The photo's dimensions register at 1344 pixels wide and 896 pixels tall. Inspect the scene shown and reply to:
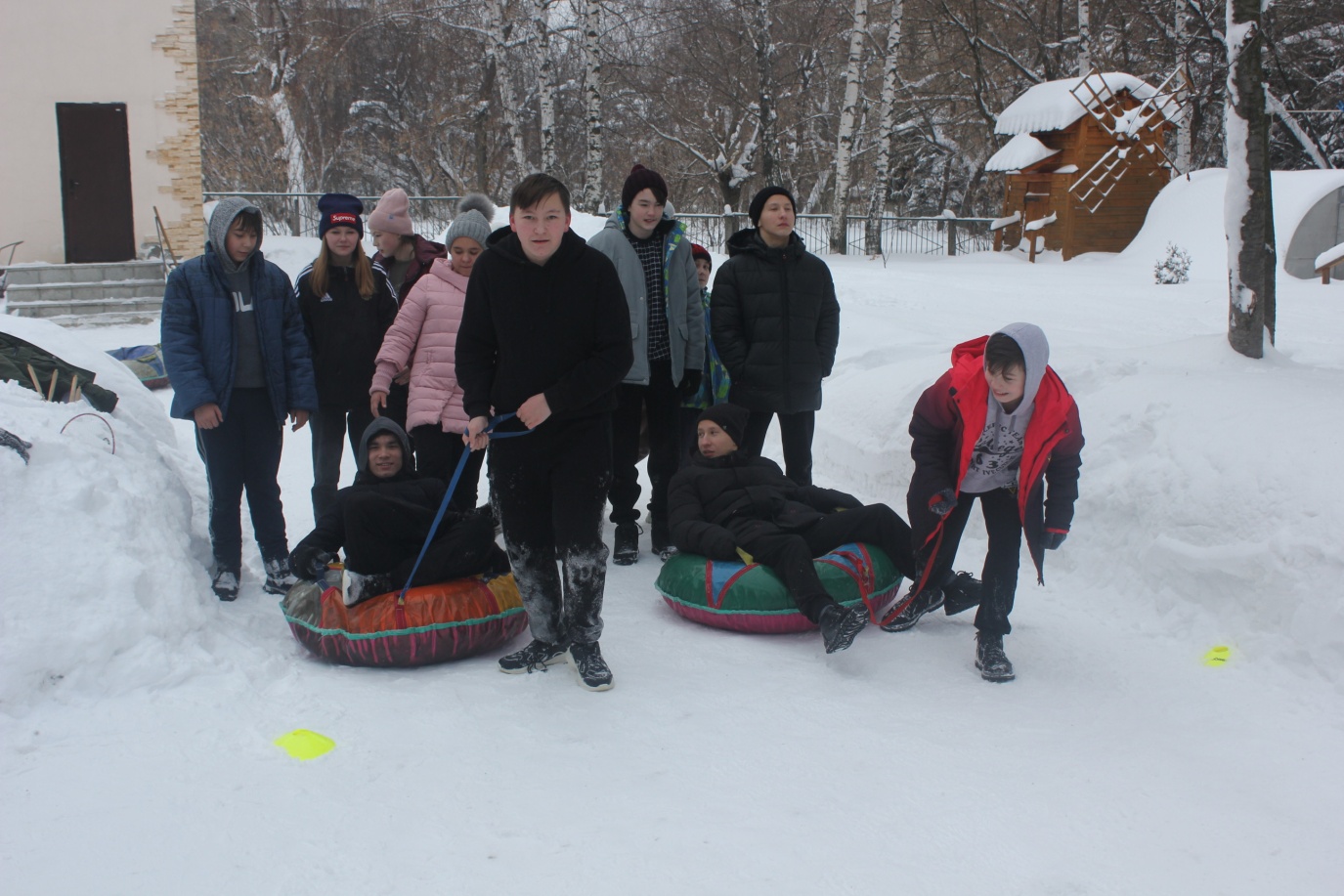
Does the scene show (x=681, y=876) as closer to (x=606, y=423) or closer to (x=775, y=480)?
(x=606, y=423)

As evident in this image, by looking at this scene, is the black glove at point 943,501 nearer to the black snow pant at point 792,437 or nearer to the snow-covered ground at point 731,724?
the snow-covered ground at point 731,724

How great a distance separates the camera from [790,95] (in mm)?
26609

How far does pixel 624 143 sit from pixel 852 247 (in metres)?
9.43

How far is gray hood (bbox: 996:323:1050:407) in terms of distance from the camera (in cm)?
361

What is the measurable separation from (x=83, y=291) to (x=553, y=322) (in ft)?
45.3

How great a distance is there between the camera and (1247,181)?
19.5 feet

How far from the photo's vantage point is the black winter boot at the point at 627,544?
17.0ft

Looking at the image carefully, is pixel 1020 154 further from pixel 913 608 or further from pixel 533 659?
pixel 533 659

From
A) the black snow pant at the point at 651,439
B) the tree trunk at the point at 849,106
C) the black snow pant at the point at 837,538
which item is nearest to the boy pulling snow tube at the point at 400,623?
the black snow pant at the point at 837,538

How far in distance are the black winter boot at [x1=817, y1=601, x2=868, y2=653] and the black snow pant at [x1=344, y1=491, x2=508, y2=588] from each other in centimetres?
134

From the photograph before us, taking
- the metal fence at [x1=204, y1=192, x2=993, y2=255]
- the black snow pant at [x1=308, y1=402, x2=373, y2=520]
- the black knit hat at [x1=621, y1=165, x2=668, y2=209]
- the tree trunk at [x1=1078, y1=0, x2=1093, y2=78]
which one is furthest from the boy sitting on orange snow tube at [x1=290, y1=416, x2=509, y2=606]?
the tree trunk at [x1=1078, y1=0, x2=1093, y2=78]

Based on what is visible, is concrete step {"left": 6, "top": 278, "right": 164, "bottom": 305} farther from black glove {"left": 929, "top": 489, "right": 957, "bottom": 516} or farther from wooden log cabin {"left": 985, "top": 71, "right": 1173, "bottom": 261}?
wooden log cabin {"left": 985, "top": 71, "right": 1173, "bottom": 261}

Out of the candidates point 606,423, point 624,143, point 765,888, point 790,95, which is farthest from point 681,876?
point 624,143

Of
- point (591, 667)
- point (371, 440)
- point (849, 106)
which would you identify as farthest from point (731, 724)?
point (849, 106)
